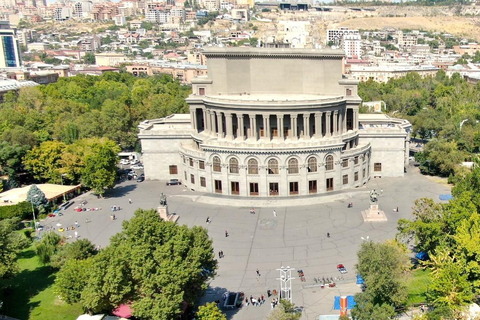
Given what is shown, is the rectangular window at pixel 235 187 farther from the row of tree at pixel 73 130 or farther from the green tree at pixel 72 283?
the green tree at pixel 72 283

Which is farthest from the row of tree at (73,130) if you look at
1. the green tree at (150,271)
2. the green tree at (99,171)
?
the green tree at (150,271)

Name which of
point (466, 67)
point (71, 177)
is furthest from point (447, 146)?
point (466, 67)

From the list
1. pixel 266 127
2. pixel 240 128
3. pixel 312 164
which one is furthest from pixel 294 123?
pixel 240 128

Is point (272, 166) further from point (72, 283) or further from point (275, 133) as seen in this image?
point (72, 283)

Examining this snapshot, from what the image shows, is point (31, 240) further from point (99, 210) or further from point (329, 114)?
point (329, 114)

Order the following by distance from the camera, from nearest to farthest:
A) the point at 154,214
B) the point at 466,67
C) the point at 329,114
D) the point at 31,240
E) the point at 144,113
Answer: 1. the point at 154,214
2. the point at 31,240
3. the point at 329,114
4. the point at 144,113
5. the point at 466,67

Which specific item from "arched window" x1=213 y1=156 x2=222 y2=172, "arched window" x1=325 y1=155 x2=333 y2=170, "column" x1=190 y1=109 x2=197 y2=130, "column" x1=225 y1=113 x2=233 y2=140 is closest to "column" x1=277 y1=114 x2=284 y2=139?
"column" x1=225 y1=113 x2=233 y2=140
